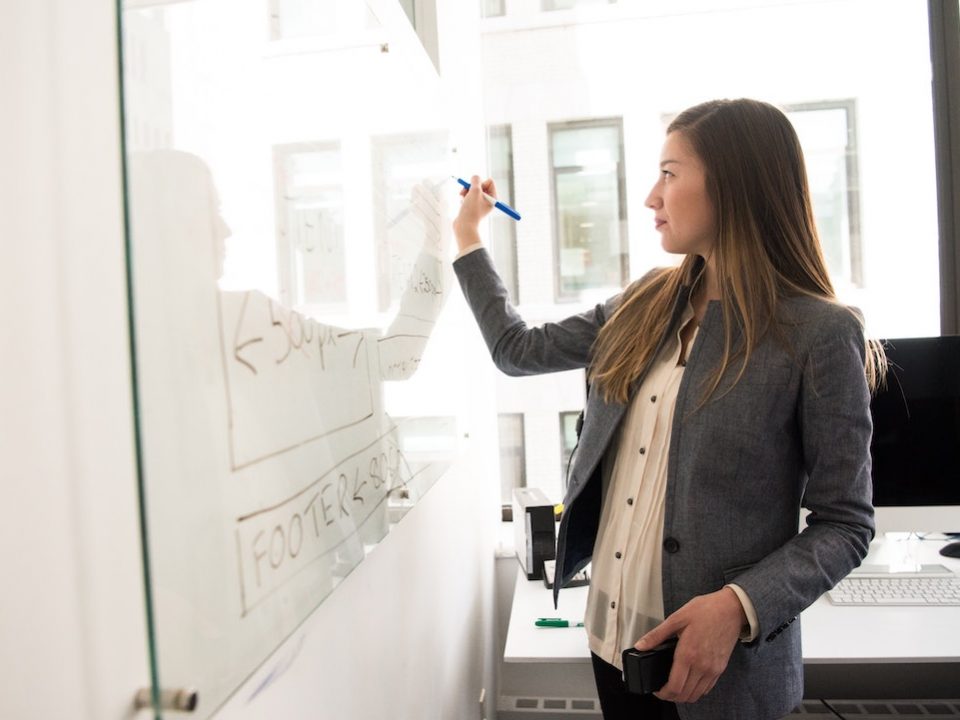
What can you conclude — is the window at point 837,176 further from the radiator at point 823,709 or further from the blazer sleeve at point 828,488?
the blazer sleeve at point 828,488

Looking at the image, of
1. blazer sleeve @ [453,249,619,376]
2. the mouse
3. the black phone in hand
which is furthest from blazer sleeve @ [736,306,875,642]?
the mouse

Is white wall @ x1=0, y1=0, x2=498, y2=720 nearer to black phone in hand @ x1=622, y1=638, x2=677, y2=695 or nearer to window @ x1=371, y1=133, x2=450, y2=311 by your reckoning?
window @ x1=371, y1=133, x2=450, y2=311

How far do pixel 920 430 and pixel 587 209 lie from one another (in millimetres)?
1239

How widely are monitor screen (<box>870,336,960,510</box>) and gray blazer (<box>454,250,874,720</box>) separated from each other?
78 cm

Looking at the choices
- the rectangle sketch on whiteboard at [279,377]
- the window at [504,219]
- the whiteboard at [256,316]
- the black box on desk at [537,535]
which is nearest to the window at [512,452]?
the window at [504,219]

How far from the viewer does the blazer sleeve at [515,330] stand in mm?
1300

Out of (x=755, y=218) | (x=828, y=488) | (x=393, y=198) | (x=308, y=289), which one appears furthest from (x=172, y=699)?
(x=755, y=218)

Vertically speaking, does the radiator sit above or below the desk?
below

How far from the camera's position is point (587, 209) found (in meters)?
2.46

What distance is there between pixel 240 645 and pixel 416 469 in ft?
2.08

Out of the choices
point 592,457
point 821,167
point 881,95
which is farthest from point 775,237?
point 881,95

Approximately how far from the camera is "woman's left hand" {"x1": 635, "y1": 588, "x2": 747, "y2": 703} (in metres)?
0.94

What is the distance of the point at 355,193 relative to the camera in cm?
87

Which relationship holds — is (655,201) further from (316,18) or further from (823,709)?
(823,709)
